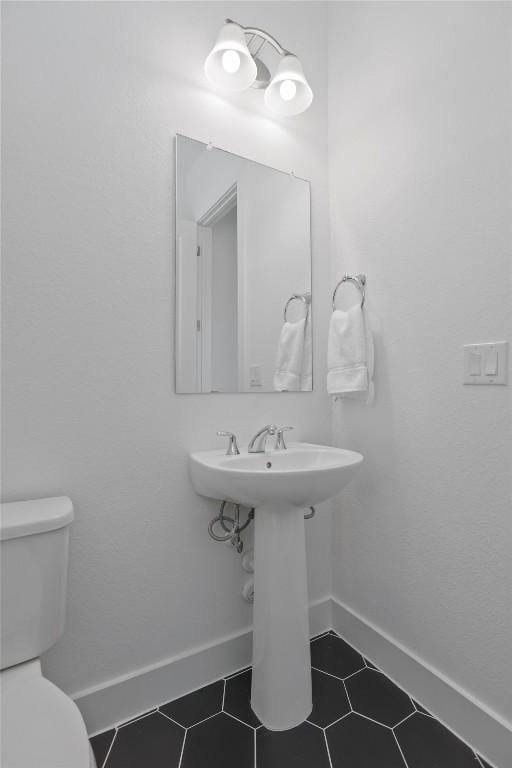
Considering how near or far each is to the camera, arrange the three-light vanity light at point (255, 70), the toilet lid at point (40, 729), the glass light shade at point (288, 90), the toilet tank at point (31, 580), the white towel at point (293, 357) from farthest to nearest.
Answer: the white towel at point (293, 357) → the glass light shade at point (288, 90) → the three-light vanity light at point (255, 70) → the toilet tank at point (31, 580) → the toilet lid at point (40, 729)

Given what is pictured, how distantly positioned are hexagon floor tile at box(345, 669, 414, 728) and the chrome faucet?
0.84 metres

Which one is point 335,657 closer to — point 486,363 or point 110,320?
point 486,363

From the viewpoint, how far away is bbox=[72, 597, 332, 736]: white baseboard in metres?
1.16

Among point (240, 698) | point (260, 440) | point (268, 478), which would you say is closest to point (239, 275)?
point (260, 440)

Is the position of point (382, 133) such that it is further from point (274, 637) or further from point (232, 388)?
point (274, 637)

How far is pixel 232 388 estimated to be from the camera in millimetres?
1417

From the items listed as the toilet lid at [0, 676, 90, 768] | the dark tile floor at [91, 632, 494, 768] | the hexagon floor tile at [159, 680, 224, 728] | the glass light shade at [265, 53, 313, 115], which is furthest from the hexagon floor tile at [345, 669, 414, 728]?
the glass light shade at [265, 53, 313, 115]

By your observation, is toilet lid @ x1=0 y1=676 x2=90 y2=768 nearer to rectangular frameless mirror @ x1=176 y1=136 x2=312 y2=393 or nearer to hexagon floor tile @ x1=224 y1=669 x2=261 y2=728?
hexagon floor tile @ x1=224 y1=669 x2=261 y2=728

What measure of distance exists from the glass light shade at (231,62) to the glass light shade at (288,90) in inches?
4.0

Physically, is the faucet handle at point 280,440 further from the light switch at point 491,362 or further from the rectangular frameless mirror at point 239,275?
the light switch at point 491,362

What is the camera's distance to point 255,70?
52.3 inches

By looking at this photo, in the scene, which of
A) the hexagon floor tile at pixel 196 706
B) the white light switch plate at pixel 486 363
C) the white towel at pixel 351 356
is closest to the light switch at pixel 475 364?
the white light switch plate at pixel 486 363

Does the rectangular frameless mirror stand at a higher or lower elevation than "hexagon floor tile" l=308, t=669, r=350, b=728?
higher

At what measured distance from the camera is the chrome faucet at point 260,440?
1350mm
